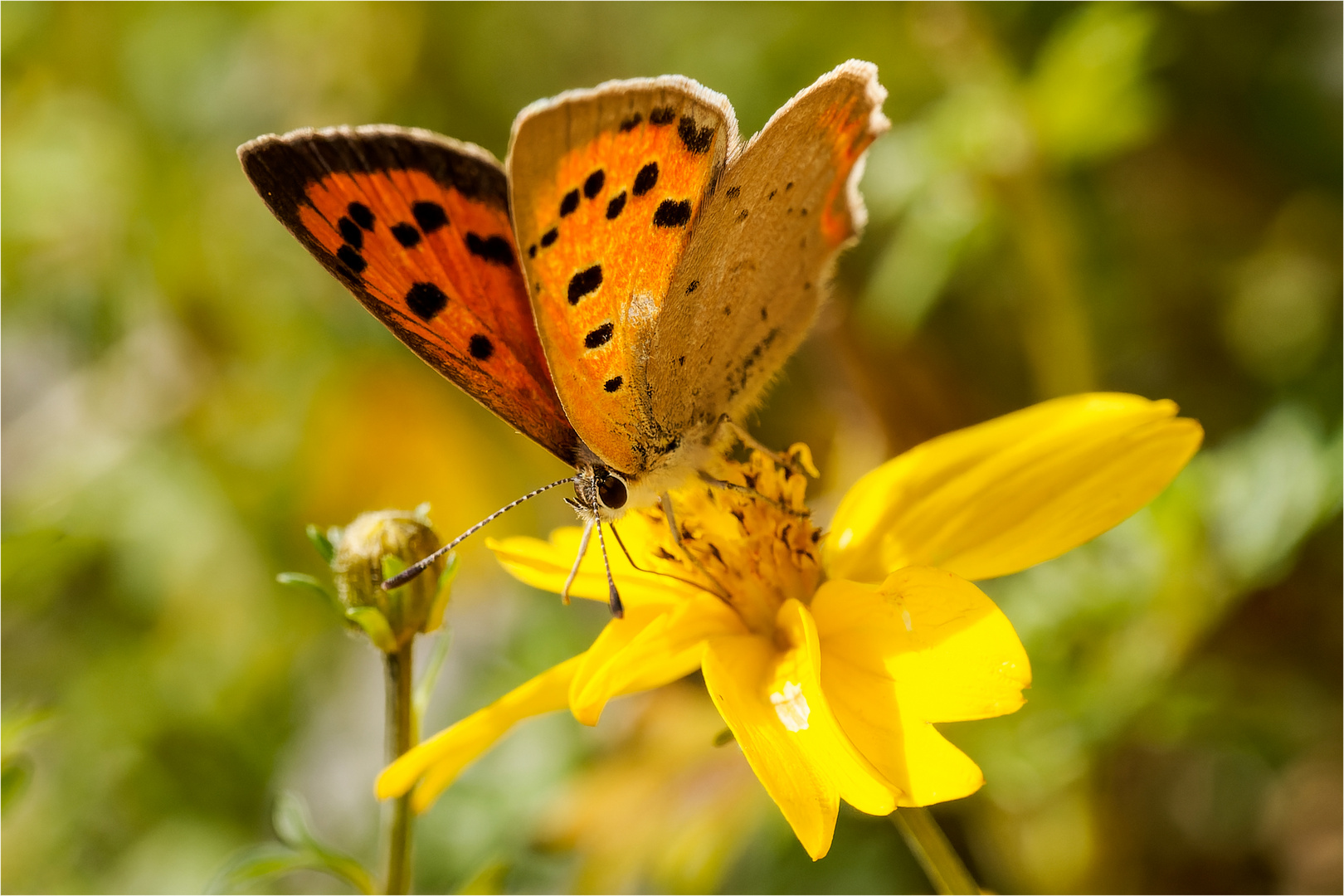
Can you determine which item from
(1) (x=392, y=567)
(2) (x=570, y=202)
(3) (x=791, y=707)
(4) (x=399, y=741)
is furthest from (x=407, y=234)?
(3) (x=791, y=707)

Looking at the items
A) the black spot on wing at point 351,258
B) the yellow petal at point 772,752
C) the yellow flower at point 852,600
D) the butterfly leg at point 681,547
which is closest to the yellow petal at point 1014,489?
the yellow flower at point 852,600

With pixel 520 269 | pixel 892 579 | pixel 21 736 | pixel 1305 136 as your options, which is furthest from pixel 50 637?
pixel 1305 136

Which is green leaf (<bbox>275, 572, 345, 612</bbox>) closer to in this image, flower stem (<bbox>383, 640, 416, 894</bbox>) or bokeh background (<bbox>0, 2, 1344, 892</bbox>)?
flower stem (<bbox>383, 640, 416, 894</bbox>)

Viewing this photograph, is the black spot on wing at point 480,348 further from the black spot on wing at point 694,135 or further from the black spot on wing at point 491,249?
the black spot on wing at point 694,135

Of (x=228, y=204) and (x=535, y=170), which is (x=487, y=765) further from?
(x=228, y=204)

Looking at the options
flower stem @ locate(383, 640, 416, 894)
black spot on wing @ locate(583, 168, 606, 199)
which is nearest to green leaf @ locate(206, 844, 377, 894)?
flower stem @ locate(383, 640, 416, 894)

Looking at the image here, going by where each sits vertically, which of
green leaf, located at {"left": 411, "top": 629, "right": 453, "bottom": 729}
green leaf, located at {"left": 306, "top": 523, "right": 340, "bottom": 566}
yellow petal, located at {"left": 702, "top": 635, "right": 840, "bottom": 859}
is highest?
green leaf, located at {"left": 306, "top": 523, "right": 340, "bottom": 566}
